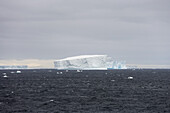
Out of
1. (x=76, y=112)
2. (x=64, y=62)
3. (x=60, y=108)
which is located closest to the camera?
(x=76, y=112)

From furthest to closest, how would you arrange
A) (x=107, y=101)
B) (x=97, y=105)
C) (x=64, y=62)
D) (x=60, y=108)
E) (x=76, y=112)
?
(x=64, y=62)
(x=107, y=101)
(x=97, y=105)
(x=60, y=108)
(x=76, y=112)

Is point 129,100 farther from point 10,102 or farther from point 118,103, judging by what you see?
point 10,102

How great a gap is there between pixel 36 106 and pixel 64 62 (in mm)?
130151

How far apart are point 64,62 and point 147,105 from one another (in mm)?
129372

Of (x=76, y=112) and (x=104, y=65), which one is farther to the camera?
(x=104, y=65)

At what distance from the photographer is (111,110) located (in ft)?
122

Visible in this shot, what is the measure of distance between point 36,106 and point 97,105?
21.4ft

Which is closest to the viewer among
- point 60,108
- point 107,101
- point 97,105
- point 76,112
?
point 76,112

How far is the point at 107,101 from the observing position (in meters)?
45.0

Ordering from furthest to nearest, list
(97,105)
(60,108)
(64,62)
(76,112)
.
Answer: (64,62)
(97,105)
(60,108)
(76,112)

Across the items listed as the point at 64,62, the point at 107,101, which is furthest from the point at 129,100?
the point at 64,62

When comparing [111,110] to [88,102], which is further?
[88,102]

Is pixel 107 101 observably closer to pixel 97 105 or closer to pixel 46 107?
pixel 97 105

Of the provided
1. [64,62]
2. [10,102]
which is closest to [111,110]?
[10,102]
